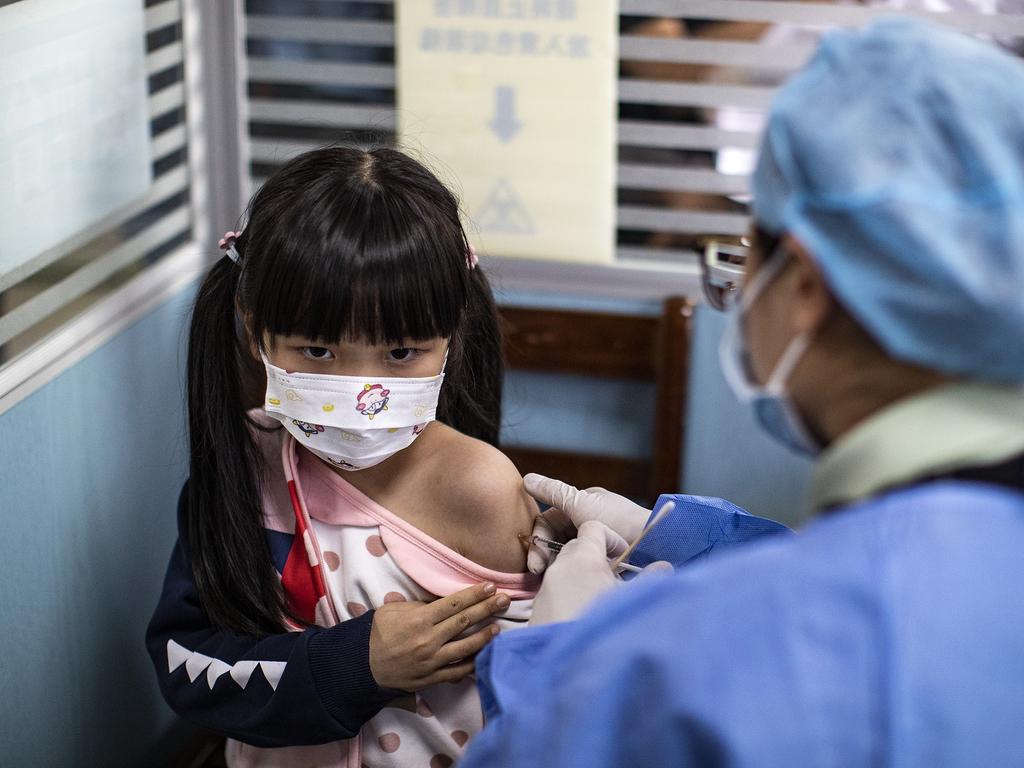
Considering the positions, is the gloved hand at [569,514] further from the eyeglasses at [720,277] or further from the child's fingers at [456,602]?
the eyeglasses at [720,277]

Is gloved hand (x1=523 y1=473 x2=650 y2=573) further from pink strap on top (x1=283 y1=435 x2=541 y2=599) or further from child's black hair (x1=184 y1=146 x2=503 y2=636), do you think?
child's black hair (x1=184 y1=146 x2=503 y2=636)

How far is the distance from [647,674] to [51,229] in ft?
3.52

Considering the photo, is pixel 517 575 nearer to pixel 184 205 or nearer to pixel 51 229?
pixel 51 229

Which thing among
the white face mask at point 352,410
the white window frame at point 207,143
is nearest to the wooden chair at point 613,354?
the white window frame at point 207,143

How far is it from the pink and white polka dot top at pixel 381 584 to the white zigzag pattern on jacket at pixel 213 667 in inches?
3.0

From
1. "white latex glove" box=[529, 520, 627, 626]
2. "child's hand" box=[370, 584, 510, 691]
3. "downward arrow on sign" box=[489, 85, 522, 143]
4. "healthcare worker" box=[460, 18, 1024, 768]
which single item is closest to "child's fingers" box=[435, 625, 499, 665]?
"child's hand" box=[370, 584, 510, 691]

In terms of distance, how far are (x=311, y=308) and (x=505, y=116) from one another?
0.94 metres

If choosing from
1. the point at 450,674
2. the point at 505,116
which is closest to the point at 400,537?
the point at 450,674

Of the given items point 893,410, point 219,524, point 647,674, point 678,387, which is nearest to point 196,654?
point 219,524

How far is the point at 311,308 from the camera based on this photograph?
1.04 meters

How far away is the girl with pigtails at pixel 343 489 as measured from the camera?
3.46ft

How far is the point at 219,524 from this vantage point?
1.20 metres

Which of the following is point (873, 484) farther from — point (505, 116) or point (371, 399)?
point (505, 116)

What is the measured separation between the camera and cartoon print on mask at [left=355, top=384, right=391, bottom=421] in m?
1.05
